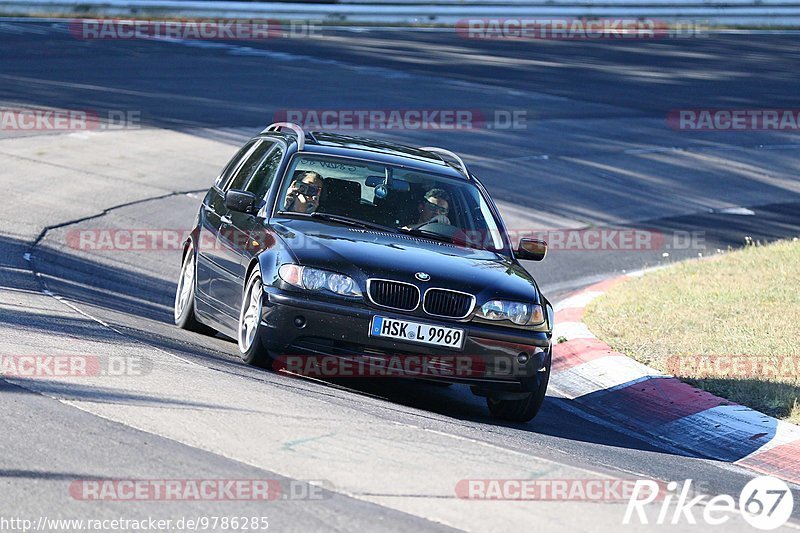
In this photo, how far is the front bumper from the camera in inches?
306

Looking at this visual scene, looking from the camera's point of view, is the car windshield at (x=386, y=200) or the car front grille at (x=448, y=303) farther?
the car windshield at (x=386, y=200)

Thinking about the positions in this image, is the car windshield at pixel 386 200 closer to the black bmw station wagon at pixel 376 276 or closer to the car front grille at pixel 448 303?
the black bmw station wagon at pixel 376 276

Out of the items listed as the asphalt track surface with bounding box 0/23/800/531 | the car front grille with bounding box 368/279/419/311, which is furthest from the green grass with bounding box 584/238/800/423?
the car front grille with bounding box 368/279/419/311

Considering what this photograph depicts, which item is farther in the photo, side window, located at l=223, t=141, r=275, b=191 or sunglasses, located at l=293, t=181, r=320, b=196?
side window, located at l=223, t=141, r=275, b=191

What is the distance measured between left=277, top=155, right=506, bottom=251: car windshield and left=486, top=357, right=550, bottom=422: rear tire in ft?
4.03

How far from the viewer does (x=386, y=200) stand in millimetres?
9039

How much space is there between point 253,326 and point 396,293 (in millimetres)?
982

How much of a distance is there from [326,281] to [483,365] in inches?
42.0

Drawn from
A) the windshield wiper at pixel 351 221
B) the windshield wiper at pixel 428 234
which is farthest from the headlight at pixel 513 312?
the windshield wiper at pixel 351 221

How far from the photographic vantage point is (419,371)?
7.85 metres

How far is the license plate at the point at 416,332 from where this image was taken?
25.5 feet

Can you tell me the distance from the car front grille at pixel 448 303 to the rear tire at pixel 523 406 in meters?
0.68

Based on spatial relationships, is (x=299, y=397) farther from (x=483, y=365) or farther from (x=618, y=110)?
(x=618, y=110)

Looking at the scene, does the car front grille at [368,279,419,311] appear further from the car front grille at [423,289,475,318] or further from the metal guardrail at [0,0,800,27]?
the metal guardrail at [0,0,800,27]
